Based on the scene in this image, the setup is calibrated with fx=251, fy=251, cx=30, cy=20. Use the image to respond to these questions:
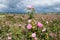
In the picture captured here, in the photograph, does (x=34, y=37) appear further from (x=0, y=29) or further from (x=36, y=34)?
(x=0, y=29)

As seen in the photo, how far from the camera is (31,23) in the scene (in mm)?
4809

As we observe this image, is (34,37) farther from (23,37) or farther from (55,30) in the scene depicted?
(55,30)

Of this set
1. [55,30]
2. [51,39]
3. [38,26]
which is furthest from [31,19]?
[55,30]

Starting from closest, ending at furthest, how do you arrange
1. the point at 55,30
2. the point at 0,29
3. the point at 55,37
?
the point at 55,37 < the point at 55,30 < the point at 0,29

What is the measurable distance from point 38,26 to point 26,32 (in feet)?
0.88

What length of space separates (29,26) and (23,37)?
0.60 metres

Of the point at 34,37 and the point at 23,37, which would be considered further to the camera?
the point at 23,37

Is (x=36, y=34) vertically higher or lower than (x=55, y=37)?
higher

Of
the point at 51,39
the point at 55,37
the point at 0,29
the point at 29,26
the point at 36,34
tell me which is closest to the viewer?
the point at 29,26

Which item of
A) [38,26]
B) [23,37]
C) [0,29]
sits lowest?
[0,29]

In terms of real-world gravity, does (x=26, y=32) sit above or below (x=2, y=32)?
above

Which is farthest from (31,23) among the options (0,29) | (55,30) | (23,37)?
(0,29)

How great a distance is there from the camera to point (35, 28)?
4.88 meters

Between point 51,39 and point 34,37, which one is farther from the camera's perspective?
point 51,39
